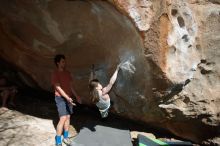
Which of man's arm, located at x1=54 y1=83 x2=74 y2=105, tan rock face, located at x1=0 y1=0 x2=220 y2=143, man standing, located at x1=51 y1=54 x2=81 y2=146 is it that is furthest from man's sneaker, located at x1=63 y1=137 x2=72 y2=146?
tan rock face, located at x1=0 y1=0 x2=220 y2=143

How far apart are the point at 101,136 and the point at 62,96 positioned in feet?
2.92

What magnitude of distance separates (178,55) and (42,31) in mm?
2311

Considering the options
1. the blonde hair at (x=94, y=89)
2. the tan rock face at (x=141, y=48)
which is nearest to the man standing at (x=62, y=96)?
the blonde hair at (x=94, y=89)

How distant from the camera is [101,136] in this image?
684 centimetres

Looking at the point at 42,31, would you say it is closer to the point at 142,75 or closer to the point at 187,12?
the point at 142,75

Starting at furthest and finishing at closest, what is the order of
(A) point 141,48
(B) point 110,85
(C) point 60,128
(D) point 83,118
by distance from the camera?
(D) point 83,118
(B) point 110,85
(C) point 60,128
(A) point 141,48

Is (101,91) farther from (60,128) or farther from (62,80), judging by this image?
(60,128)

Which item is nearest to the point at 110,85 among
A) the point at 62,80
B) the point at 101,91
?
the point at 101,91

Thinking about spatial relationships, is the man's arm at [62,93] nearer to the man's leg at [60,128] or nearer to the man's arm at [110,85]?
the man's leg at [60,128]

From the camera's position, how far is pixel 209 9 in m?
7.12

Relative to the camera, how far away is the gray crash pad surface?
6590 millimetres

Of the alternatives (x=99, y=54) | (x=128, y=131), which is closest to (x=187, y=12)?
(x=99, y=54)

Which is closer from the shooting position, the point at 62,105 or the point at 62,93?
the point at 62,93

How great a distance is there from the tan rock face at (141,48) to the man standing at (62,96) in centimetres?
74
